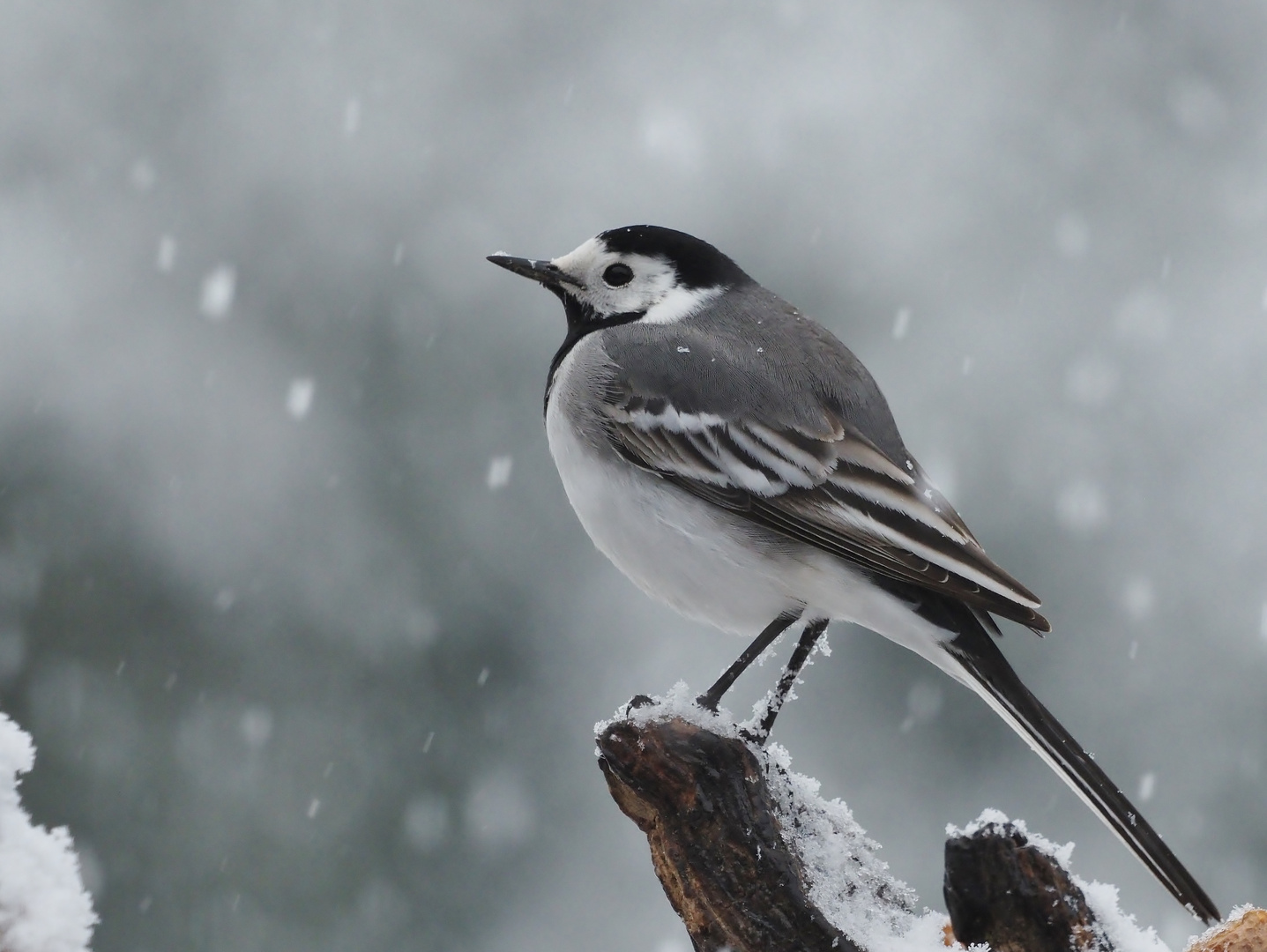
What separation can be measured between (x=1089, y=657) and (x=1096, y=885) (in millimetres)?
4437

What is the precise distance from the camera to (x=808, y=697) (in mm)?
7156

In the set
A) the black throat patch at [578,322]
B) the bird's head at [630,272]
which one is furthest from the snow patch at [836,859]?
the bird's head at [630,272]

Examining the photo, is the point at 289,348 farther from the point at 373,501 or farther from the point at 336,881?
the point at 336,881

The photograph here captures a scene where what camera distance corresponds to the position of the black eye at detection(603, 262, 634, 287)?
4590 millimetres

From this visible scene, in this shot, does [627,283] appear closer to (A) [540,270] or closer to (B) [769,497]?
(A) [540,270]

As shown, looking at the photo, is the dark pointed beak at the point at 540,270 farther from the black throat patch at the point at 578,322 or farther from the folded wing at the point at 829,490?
the folded wing at the point at 829,490

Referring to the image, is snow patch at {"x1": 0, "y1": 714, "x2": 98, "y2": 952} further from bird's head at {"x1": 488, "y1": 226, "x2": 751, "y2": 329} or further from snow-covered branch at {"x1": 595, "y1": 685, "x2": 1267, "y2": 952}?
bird's head at {"x1": 488, "y1": 226, "x2": 751, "y2": 329}

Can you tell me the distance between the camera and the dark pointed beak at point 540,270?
15.1 ft

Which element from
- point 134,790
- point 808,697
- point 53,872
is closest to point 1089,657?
point 808,697

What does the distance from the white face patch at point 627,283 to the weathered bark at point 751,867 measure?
1.94 m

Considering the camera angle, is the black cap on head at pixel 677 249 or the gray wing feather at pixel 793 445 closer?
the gray wing feather at pixel 793 445

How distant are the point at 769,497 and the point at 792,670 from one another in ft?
1.92

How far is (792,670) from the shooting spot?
3.94 m

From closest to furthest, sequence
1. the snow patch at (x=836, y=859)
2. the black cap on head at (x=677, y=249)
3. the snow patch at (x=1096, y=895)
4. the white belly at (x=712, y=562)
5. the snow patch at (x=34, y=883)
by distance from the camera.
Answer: the snow patch at (x=34, y=883), the snow patch at (x=1096, y=895), the snow patch at (x=836, y=859), the white belly at (x=712, y=562), the black cap on head at (x=677, y=249)
